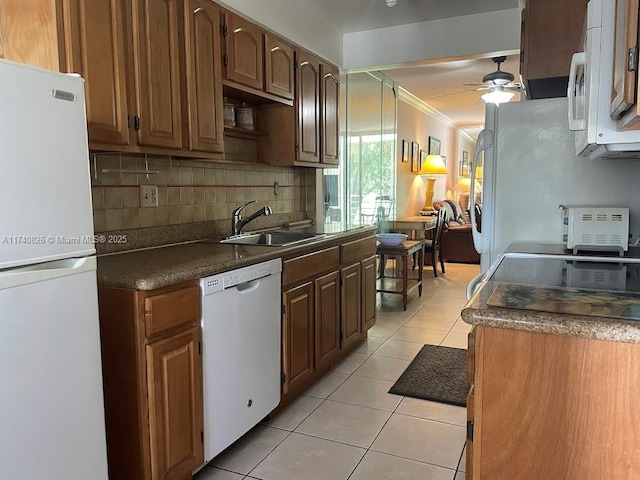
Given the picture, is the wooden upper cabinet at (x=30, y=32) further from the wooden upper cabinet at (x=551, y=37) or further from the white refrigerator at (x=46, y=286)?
the wooden upper cabinet at (x=551, y=37)

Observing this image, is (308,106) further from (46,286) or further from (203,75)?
(46,286)

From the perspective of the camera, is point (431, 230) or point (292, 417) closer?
point (292, 417)

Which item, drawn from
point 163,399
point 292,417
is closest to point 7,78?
point 163,399

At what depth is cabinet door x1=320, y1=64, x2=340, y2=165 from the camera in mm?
3623

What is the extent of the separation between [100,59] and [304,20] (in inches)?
78.2

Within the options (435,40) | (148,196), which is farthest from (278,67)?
(435,40)

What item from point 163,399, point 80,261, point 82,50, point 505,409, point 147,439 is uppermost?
point 82,50

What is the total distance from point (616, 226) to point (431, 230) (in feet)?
14.1

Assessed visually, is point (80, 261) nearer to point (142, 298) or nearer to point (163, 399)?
point (142, 298)

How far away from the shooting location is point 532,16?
2.28m

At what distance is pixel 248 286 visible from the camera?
7.10 ft

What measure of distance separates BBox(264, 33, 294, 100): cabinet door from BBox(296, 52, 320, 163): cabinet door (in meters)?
0.12

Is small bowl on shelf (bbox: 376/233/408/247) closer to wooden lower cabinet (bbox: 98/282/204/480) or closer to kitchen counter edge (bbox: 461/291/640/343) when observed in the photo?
wooden lower cabinet (bbox: 98/282/204/480)

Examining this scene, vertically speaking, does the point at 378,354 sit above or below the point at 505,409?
below
